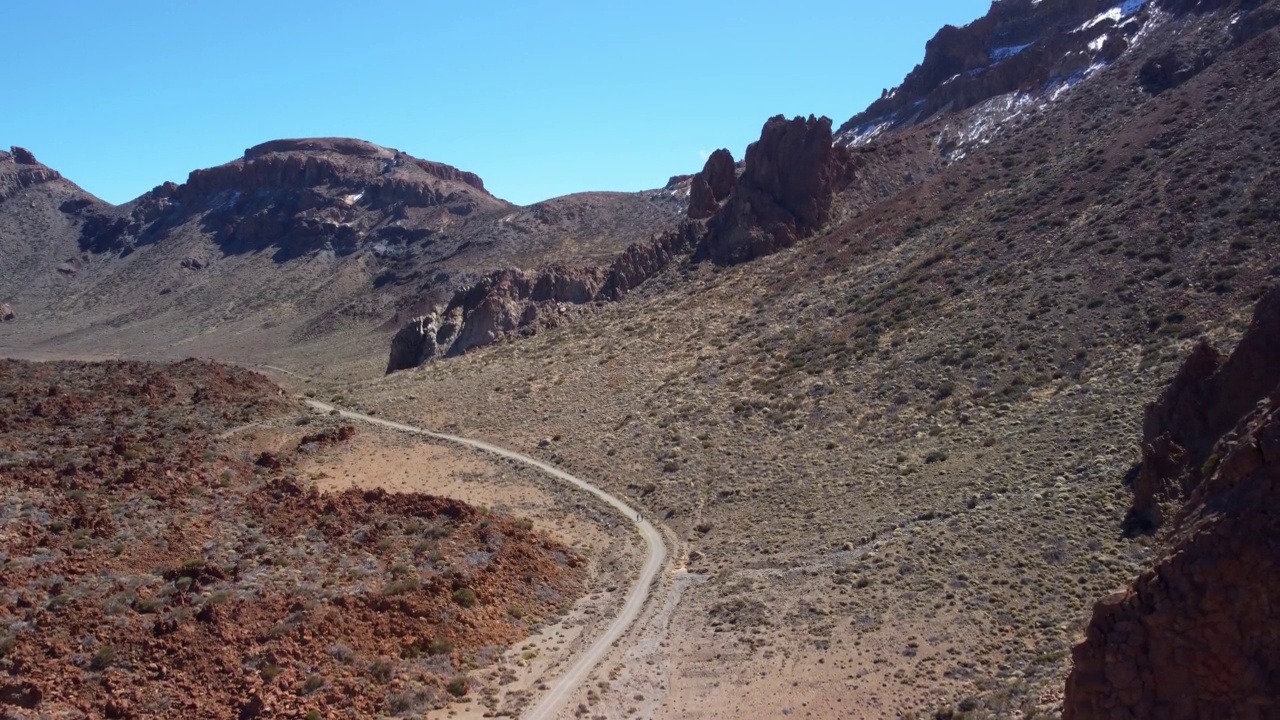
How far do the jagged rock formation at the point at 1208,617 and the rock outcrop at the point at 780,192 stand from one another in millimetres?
45947

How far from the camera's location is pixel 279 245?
118938 millimetres

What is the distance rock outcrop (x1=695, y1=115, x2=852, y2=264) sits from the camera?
57312mm

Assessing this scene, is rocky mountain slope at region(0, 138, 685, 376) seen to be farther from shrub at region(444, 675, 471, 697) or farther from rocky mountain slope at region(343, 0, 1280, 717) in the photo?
shrub at region(444, 675, 471, 697)

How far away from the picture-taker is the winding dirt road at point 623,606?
17.6m

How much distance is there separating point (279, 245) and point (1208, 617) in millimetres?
121133

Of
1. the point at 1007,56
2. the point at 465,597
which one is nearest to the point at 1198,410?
the point at 465,597

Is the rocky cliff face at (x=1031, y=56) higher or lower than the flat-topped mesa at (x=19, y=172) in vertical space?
higher

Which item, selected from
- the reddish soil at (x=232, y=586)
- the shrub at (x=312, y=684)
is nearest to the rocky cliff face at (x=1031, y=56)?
the reddish soil at (x=232, y=586)

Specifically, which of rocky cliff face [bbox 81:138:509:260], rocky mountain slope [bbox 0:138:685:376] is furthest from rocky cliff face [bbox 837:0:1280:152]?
rocky cliff face [bbox 81:138:509:260]

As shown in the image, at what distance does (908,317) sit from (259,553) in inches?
1018

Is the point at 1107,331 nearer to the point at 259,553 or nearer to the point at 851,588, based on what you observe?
the point at 851,588

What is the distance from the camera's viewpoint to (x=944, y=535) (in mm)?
22031

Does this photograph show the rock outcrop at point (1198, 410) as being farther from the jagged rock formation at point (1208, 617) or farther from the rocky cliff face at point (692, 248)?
the rocky cliff face at point (692, 248)

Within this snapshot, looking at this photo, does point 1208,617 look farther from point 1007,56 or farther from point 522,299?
point 1007,56
